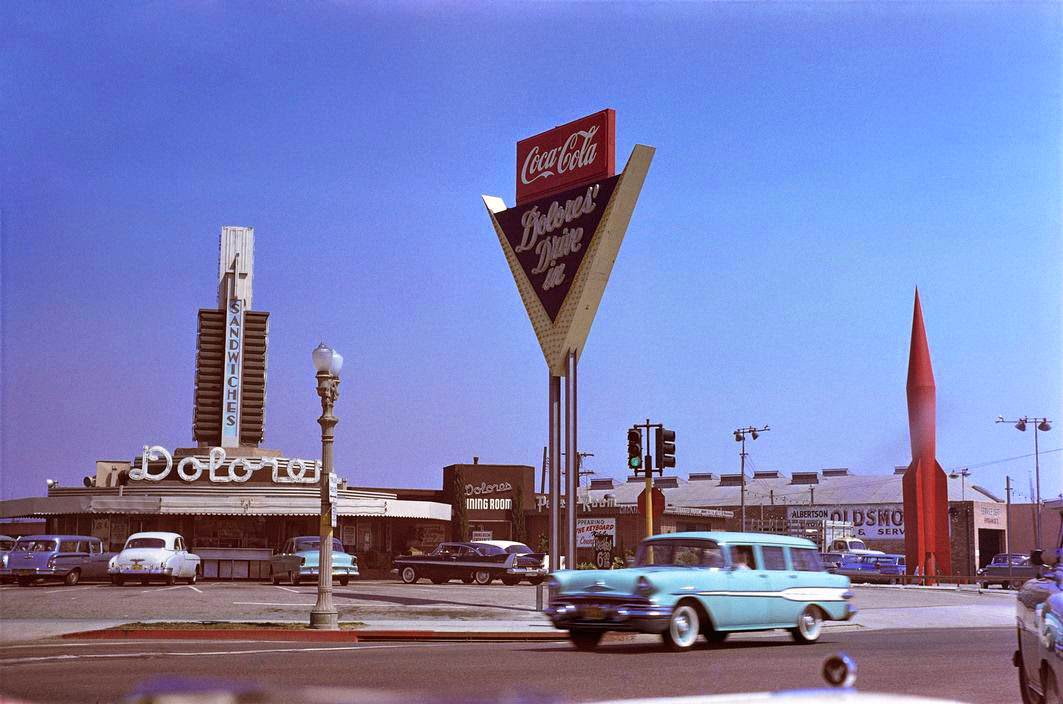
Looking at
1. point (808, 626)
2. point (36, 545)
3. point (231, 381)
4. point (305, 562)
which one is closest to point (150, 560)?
point (36, 545)

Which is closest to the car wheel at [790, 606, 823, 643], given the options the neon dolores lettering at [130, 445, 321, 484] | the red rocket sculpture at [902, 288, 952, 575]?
the neon dolores lettering at [130, 445, 321, 484]

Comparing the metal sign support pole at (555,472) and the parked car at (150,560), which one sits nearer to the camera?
the metal sign support pole at (555,472)

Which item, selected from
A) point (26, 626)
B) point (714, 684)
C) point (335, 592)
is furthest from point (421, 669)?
point (335, 592)

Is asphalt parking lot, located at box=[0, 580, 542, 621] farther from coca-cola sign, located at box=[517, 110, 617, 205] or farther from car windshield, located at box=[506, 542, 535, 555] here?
coca-cola sign, located at box=[517, 110, 617, 205]

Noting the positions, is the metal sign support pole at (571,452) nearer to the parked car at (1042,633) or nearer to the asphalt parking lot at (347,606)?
the asphalt parking lot at (347,606)

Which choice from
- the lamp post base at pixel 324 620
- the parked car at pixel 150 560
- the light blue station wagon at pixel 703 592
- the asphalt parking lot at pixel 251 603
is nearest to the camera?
the light blue station wagon at pixel 703 592

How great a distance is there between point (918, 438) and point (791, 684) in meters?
47.5

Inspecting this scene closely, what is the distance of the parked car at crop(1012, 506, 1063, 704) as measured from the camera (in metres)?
7.02

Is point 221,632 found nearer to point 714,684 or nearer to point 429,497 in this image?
point 714,684

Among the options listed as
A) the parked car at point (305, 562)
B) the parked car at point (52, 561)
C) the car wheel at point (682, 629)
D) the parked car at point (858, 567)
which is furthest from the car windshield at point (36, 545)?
the parked car at point (858, 567)

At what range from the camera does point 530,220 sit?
91.9 ft

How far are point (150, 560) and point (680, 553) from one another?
936 inches

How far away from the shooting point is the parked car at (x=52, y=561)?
36000mm

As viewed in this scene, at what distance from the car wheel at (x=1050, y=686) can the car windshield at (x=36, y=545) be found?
34570 millimetres
